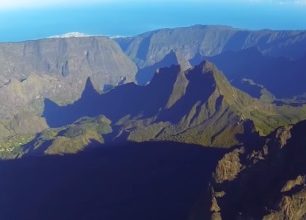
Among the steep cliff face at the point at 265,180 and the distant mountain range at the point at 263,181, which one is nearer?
the steep cliff face at the point at 265,180

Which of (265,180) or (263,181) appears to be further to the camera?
(263,181)

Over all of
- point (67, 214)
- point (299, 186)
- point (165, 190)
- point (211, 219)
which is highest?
point (299, 186)

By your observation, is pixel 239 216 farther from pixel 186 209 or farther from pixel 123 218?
pixel 123 218

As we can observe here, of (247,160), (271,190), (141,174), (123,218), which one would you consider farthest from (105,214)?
(271,190)

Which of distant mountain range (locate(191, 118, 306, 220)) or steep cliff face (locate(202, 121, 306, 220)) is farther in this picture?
distant mountain range (locate(191, 118, 306, 220))

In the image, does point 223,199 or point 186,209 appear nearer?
point 223,199

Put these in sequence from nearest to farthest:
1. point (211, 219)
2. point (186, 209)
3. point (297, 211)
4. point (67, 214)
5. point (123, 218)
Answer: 1. point (297, 211)
2. point (211, 219)
3. point (186, 209)
4. point (123, 218)
5. point (67, 214)

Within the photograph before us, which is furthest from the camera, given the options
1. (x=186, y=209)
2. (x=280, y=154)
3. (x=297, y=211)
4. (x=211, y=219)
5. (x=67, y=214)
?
(x=67, y=214)

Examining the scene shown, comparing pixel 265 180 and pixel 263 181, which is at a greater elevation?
pixel 265 180
